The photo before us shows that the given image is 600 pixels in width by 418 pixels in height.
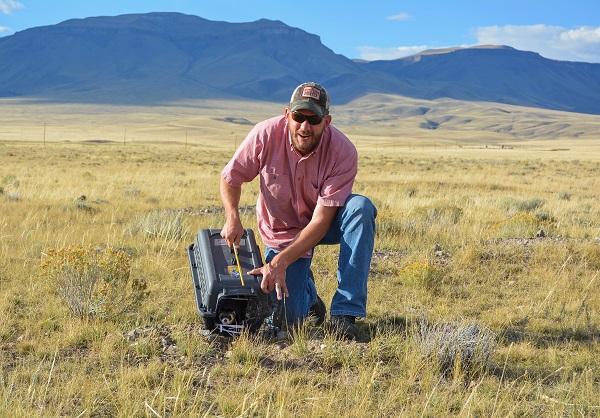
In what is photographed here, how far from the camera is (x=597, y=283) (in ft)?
19.8

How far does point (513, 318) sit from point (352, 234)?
1.62 meters

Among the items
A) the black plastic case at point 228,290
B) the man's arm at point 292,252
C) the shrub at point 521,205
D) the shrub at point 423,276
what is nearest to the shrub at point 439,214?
the shrub at point 521,205

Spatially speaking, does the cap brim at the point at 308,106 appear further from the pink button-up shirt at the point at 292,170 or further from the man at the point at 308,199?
the pink button-up shirt at the point at 292,170

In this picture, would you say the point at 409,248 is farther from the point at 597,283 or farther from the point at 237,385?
the point at 237,385

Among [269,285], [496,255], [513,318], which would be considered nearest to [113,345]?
[269,285]

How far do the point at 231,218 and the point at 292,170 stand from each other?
0.52 m

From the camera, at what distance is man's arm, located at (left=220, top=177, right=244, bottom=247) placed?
4.08 meters

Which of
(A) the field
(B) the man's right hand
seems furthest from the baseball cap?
(A) the field

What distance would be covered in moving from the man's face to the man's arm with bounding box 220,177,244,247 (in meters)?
0.53

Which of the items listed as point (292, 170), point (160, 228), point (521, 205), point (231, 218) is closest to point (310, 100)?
point (292, 170)

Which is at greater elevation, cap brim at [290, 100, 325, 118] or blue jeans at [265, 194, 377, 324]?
cap brim at [290, 100, 325, 118]

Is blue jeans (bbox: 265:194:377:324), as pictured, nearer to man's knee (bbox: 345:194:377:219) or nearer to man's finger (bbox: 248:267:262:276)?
man's knee (bbox: 345:194:377:219)

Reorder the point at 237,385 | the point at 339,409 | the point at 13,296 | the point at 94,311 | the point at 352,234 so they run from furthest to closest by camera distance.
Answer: the point at 13,296 → the point at 94,311 → the point at 352,234 → the point at 237,385 → the point at 339,409

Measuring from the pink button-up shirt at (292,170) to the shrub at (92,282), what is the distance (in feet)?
3.85
